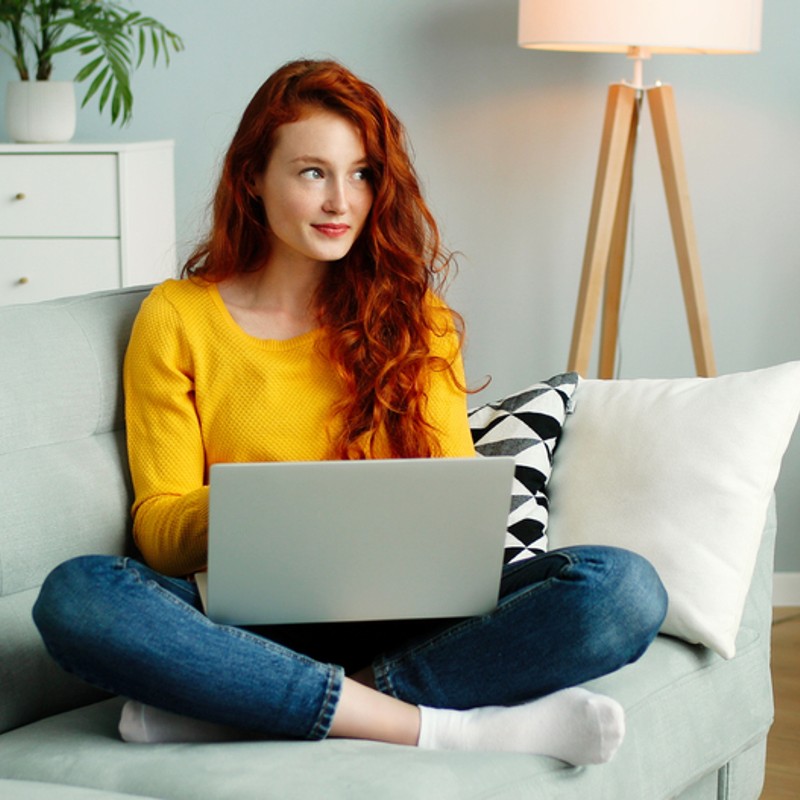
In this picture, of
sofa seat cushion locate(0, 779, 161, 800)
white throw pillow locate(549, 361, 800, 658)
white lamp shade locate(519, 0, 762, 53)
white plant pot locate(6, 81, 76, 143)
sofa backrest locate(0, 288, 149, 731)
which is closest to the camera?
sofa seat cushion locate(0, 779, 161, 800)

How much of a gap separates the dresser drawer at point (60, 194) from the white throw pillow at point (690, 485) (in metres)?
1.42

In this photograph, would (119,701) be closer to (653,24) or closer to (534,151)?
(653,24)

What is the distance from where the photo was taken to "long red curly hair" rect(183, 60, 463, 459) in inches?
71.1

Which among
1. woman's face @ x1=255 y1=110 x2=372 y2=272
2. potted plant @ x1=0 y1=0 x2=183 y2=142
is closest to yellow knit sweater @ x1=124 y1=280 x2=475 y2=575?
woman's face @ x1=255 y1=110 x2=372 y2=272

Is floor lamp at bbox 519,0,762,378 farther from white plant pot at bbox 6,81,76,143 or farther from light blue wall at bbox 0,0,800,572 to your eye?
white plant pot at bbox 6,81,76,143

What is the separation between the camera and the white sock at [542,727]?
1.48 m

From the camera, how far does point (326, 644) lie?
1.65 m

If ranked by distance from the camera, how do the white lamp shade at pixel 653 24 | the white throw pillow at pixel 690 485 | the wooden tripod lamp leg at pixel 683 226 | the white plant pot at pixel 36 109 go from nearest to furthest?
the white throw pillow at pixel 690 485 → the white lamp shade at pixel 653 24 → the wooden tripod lamp leg at pixel 683 226 → the white plant pot at pixel 36 109

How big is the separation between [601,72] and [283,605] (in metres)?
1.87

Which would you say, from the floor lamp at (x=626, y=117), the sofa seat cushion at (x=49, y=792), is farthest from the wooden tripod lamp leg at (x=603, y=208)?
the sofa seat cushion at (x=49, y=792)

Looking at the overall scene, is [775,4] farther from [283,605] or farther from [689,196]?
[283,605]

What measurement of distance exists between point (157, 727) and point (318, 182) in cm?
71

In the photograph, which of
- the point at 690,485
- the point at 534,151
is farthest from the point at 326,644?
the point at 534,151

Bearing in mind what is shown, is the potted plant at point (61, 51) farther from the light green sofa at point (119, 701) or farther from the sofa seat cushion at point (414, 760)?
the sofa seat cushion at point (414, 760)
